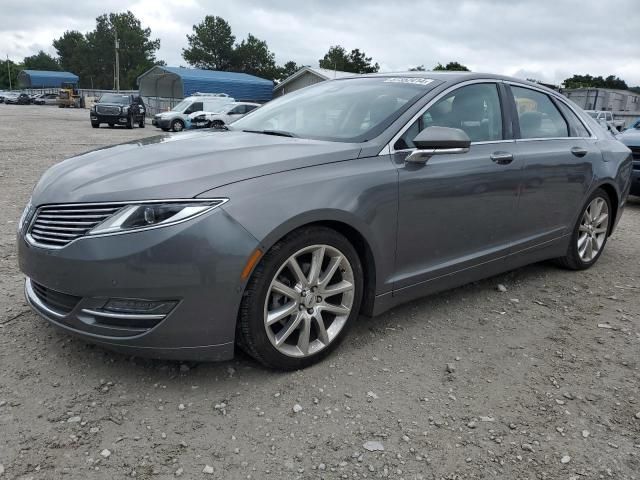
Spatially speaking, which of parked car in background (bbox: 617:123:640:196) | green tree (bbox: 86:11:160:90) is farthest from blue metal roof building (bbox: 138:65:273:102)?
green tree (bbox: 86:11:160:90)

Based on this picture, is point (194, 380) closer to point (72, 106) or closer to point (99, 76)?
point (72, 106)

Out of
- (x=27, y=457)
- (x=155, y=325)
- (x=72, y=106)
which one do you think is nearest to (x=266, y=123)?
(x=155, y=325)

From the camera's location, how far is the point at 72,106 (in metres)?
53.7

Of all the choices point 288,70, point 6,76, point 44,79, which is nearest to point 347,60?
point 288,70

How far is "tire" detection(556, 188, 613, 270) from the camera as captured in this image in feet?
14.9

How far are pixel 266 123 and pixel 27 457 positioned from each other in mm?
2428

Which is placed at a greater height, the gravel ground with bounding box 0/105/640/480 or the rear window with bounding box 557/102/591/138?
the rear window with bounding box 557/102/591/138

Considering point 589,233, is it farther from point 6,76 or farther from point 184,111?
point 6,76

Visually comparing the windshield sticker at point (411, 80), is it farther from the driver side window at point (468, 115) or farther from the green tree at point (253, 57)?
the green tree at point (253, 57)

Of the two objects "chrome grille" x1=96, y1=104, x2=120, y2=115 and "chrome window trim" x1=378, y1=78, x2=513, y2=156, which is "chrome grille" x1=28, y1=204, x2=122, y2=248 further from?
"chrome grille" x1=96, y1=104, x2=120, y2=115

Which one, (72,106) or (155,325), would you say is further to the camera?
(72,106)

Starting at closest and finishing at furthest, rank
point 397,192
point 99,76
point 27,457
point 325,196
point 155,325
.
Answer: point 27,457, point 155,325, point 325,196, point 397,192, point 99,76

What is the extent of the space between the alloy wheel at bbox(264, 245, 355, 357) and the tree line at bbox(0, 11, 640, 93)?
63.9 metres

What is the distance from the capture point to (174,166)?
2570 mm
